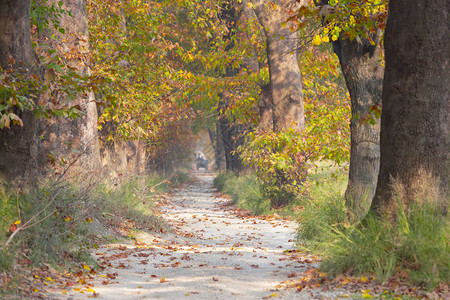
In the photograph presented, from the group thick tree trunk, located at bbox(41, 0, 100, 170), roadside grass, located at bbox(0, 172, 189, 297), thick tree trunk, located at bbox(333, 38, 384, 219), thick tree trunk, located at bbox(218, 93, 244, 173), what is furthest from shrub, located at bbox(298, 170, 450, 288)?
thick tree trunk, located at bbox(218, 93, 244, 173)

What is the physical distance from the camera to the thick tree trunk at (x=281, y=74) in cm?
1642

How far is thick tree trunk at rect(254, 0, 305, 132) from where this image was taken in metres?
16.4

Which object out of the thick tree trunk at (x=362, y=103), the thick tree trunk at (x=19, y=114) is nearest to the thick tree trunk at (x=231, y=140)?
the thick tree trunk at (x=362, y=103)

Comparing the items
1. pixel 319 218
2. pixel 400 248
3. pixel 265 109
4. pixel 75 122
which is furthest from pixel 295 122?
pixel 400 248

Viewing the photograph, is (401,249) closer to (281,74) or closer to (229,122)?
(281,74)

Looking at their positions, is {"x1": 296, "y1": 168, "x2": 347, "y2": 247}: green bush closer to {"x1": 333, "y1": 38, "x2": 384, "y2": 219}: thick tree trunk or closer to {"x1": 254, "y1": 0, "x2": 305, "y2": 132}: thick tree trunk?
{"x1": 333, "y1": 38, "x2": 384, "y2": 219}: thick tree trunk

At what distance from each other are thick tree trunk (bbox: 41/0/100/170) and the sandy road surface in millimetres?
2468

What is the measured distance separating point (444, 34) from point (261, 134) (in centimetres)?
954

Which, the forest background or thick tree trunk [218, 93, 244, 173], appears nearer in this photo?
the forest background

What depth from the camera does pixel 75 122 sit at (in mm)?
12070

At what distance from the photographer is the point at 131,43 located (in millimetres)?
15266

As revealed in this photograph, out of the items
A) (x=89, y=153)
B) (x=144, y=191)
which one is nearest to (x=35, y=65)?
(x=89, y=153)

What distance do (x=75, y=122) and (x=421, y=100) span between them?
8166 millimetres

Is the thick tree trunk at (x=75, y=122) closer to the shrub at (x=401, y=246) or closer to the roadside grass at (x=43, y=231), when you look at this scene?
the roadside grass at (x=43, y=231)
